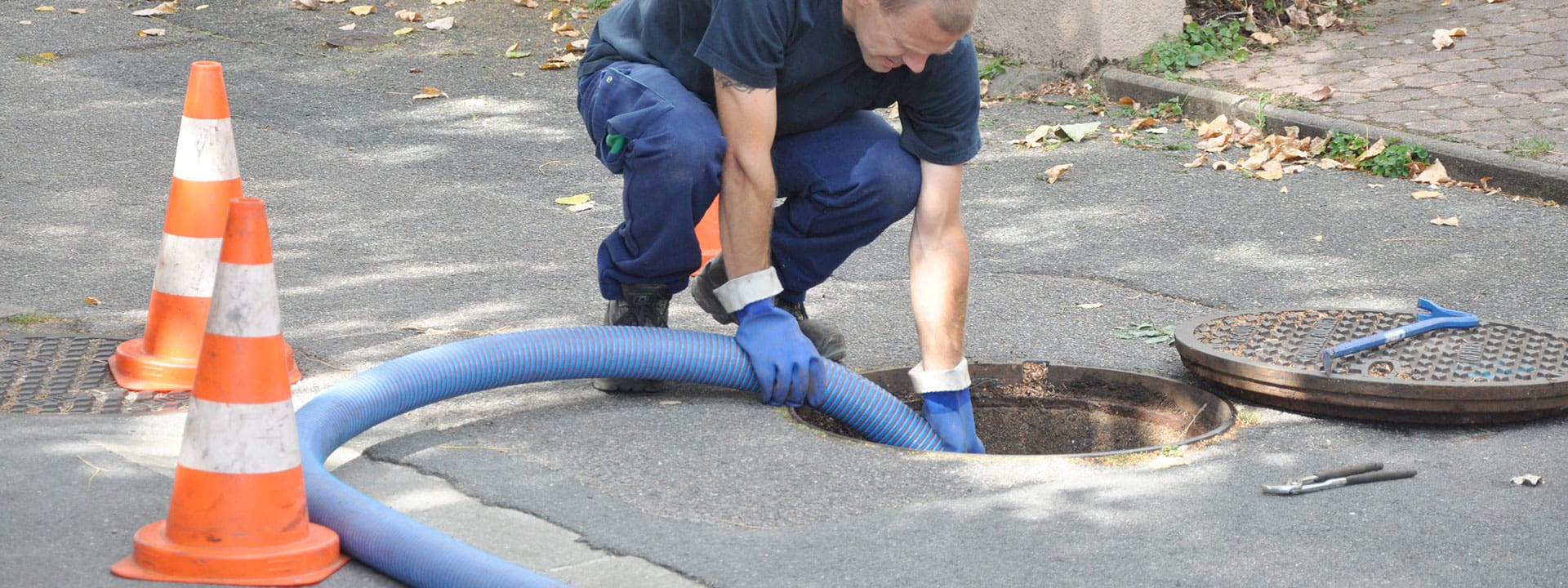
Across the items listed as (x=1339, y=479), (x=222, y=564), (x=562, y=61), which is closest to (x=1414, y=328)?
(x=1339, y=479)

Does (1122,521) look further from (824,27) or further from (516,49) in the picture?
(516,49)

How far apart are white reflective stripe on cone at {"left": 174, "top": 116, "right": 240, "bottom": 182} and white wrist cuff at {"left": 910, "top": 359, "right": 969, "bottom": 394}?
1.51m

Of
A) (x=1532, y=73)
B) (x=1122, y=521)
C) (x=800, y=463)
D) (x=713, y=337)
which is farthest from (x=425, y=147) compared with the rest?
(x=1532, y=73)

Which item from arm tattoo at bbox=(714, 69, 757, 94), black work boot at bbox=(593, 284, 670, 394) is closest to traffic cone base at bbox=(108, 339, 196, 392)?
black work boot at bbox=(593, 284, 670, 394)

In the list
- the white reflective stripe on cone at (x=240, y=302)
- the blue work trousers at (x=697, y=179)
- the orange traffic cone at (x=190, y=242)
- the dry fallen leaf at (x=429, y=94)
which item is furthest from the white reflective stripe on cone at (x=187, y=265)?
the dry fallen leaf at (x=429, y=94)

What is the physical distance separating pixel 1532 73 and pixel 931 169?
3831mm

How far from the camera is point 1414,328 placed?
11.3 ft

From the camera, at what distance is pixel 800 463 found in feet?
9.64

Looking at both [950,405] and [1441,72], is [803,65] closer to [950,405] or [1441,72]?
[950,405]

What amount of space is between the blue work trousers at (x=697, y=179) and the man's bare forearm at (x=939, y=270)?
0.05 m

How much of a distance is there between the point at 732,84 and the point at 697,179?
22 cm

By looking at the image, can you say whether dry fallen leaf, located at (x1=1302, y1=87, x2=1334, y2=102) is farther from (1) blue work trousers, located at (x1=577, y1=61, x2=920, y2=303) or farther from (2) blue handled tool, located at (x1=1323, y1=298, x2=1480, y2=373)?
(1) blue work trousers, located at (x1=577, y1=61, x2=920, y2=303)

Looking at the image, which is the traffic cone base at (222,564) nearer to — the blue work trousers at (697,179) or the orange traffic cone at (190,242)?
the orange traffic cone at (190,242)

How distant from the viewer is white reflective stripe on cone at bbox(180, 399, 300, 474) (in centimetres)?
231
